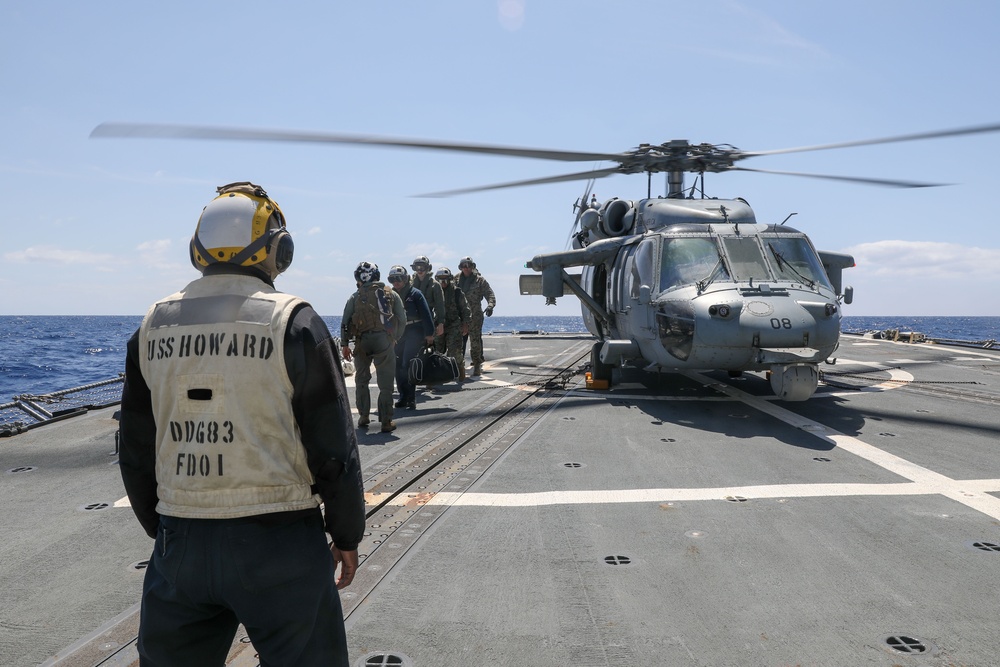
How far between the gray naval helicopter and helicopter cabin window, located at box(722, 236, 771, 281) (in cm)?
1

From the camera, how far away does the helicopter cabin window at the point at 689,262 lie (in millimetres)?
8062

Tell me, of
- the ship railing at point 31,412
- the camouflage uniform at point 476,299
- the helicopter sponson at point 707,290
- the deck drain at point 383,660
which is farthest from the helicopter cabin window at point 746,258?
the ship railing at point 31,412

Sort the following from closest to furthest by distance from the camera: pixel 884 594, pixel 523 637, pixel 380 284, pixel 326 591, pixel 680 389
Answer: pixel 326 591 → pixel 523 637 → pixel 884 594 → pixel 380 284 → pixel 680 389

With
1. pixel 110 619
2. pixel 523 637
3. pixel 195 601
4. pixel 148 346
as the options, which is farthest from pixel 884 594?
pixel 110 619

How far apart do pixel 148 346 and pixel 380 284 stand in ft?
16.8

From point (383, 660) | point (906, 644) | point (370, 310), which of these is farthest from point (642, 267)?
point (383, 660)

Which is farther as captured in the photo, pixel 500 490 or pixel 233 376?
pixel 500 490

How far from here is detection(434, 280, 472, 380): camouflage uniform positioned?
10805 mm

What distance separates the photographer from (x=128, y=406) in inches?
74.4

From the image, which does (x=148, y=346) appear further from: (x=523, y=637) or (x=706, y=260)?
(x=706, y=260)

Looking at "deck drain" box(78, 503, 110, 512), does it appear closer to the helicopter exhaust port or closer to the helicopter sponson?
the helicopter sponson

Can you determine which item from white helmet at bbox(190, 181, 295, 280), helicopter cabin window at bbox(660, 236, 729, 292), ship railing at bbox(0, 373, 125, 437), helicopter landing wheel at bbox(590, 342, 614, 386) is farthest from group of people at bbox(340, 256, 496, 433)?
white helmet at bbox(190, 181, 295, 280)

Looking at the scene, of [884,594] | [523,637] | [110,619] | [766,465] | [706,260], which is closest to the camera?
[523,637]

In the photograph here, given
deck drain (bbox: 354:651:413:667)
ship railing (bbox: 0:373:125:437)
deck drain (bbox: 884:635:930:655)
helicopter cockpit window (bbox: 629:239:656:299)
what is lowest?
deck drain (bbox: 354:651:413:667)
